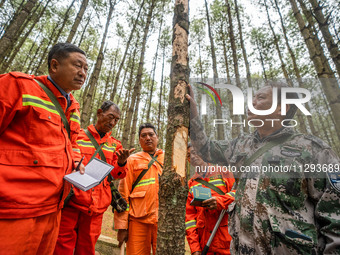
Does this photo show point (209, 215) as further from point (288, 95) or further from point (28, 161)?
point (28, 161)

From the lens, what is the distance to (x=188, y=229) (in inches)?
93.5

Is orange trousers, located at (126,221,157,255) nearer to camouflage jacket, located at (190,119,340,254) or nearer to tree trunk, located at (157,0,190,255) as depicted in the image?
tree trunk, located at (157,0,190,255)

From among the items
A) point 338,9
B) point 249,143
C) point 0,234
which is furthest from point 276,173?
point 338,9

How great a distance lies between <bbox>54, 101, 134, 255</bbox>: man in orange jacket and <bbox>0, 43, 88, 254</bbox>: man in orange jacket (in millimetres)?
622

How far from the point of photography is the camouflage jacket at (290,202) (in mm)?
1222

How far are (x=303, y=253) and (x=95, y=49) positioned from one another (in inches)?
632

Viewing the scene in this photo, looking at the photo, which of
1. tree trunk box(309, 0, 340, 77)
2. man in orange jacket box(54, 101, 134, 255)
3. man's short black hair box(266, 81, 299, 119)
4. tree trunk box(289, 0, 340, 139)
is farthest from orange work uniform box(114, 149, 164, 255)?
Answer: tree trunk box(309, 0, 340, 77)

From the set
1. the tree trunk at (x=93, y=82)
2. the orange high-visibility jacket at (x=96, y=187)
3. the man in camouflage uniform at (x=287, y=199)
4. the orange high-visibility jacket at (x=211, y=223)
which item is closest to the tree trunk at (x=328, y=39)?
the man in camouflage uniform at (x=287, y=199)

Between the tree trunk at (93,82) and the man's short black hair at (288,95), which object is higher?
the tree trunk at (93,82)

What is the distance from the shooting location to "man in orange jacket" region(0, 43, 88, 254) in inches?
46.6

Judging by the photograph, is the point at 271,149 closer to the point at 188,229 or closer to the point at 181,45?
the point at 181,45

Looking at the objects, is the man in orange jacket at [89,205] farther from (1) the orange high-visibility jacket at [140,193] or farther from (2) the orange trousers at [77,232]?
(1) the orange high-visibility jacket at [140,193]

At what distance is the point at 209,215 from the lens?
2398 mm

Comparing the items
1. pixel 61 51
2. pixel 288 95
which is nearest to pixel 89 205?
pixel 61 51
